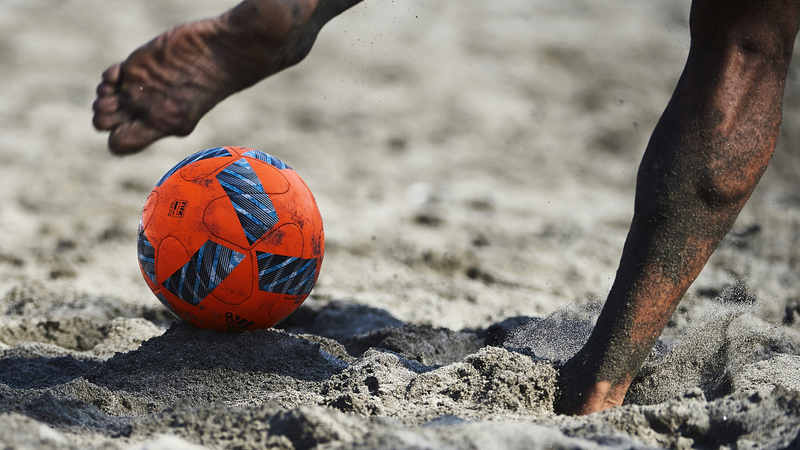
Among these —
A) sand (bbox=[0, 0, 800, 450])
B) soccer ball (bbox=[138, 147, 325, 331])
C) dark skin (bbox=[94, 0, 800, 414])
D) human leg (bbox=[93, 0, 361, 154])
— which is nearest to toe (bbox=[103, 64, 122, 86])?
human leg (bbox=[93, 0, 361, 154])

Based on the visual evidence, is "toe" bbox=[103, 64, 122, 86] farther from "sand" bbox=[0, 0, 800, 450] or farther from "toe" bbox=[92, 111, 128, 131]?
"sand" bbox=[0, 0, 800, 450]

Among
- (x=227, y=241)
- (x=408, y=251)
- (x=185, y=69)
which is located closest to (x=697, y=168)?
(x=227, y=241)

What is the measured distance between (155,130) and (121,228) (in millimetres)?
2058

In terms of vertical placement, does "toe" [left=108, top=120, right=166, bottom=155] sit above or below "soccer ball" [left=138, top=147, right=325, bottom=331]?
above

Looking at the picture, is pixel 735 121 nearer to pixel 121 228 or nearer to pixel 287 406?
pixel 287 406

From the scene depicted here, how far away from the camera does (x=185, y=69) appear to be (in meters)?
2.49

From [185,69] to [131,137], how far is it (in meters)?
0.31

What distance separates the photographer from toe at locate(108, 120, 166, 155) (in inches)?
97.3

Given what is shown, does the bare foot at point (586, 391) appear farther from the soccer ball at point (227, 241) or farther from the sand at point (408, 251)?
the soccer ball at point (227, 241)

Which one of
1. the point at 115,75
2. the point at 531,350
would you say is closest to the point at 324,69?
the point at 115,75

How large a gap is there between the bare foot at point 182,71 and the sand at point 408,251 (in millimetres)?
790

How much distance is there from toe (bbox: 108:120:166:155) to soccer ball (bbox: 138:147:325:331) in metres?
0.15

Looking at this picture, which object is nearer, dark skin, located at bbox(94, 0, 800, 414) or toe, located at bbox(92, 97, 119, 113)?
dark skin, located at bbox(94, 0, 800, 414)

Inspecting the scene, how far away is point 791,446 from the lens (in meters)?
1.54
